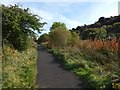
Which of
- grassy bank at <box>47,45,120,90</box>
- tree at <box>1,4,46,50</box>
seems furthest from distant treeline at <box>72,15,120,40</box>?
grassy bank at <box>47,45,120,90</box>

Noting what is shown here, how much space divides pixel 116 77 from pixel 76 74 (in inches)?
180

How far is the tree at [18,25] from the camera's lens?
26.0 meters

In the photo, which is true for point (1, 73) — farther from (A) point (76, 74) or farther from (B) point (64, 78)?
(A) point (76, 74)

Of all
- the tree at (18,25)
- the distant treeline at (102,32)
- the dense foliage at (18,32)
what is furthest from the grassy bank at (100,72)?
the distant treeline at (102,32)

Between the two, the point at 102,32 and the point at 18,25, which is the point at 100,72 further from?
the point at 102,32

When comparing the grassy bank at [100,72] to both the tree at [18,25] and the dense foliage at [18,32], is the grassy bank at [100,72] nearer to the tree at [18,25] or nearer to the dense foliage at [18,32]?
the dense foliage at [18,32]

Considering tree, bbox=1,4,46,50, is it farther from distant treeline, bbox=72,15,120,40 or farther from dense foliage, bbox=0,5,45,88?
distant treeline, bbox=72,15,120,40

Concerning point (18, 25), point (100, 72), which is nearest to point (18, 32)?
point (18, 25)

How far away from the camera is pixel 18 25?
1065 inches

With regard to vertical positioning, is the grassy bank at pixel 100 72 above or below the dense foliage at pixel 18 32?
Result: below

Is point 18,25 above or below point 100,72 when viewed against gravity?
above

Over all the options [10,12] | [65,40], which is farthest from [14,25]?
[65,40]

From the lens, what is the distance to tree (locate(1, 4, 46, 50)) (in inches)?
1022

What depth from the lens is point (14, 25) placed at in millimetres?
25969
